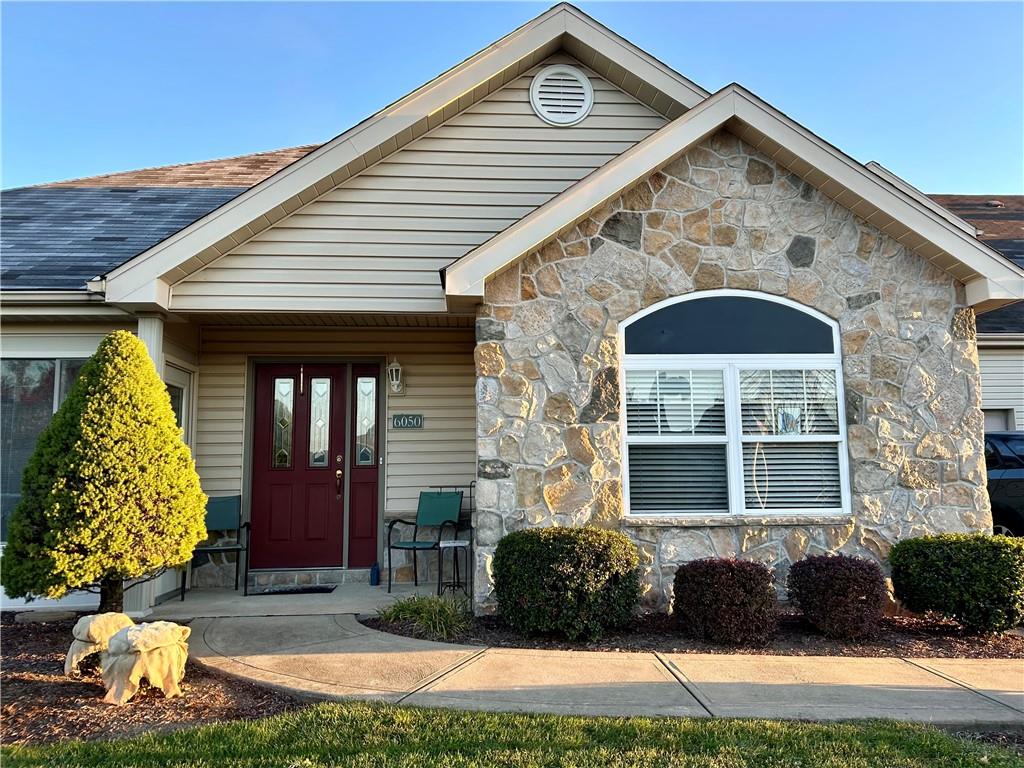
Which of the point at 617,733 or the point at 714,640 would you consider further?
the point at 714,640

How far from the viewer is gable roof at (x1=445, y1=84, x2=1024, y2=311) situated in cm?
568

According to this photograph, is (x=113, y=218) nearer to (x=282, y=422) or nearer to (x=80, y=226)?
(x=80, y=226)

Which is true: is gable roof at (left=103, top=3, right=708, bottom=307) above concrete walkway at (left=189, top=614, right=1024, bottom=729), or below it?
above

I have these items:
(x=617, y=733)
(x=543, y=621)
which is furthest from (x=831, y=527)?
(x=617, y=733)

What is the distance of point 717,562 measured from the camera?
203 inches

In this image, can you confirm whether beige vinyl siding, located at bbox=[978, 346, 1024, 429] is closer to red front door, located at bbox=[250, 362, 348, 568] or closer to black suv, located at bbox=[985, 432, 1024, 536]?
black suv, located at bbox=[985, 432, 1024, 536]

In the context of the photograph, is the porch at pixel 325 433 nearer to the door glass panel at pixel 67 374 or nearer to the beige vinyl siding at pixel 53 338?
the beige vinyl siding at pixel 53 338


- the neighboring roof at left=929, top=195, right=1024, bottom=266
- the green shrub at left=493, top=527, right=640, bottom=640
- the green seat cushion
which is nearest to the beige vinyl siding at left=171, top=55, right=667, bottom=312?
the green seat cushion

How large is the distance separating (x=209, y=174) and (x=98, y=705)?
9022 mm

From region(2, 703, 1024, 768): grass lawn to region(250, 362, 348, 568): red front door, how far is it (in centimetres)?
400

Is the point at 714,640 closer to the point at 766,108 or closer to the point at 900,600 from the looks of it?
the point at 900,600

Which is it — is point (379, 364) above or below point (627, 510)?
above

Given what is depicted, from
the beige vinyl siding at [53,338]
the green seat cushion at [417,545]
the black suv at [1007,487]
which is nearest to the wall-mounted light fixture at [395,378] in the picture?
the green seat cushion at [417,545]

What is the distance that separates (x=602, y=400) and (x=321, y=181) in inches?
135
